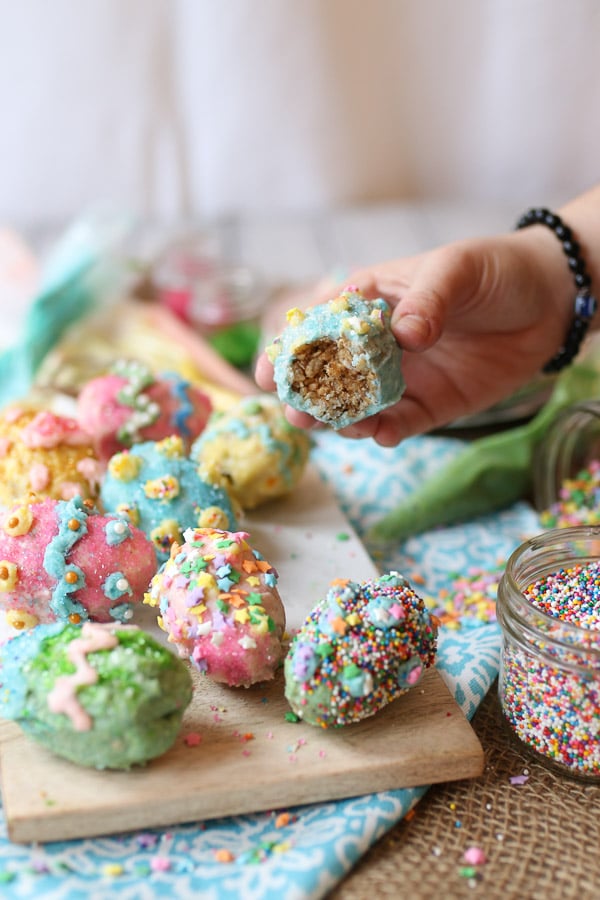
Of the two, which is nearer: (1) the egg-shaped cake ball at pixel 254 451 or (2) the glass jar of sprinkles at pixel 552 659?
(2) the glass jar of sprinkles at pixel 552 659

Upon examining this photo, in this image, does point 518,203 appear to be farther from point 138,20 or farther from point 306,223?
point 138,20

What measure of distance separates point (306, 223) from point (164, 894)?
2184mm

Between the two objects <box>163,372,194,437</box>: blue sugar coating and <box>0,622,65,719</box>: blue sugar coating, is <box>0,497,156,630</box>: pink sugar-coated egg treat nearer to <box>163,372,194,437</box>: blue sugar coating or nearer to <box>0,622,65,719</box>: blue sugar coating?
<box>0,622,65,719</box>: blue sugar coating

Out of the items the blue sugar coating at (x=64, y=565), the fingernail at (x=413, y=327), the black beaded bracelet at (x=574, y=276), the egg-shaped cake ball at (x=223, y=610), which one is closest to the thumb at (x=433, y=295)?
the fingernail at (x=413, y=327)

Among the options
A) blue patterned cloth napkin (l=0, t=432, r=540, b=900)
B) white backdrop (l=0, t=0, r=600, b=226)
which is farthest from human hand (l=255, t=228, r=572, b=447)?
white backdrop (l=0, t=0, r=600, b=226)

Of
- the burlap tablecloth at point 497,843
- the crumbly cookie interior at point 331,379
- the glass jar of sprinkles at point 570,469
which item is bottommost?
the glass jar of sprinkles at point 570,469

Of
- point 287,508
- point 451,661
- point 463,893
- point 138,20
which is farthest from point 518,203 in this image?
point 463,893

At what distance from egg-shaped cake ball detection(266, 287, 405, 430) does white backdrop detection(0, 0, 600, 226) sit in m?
1.74

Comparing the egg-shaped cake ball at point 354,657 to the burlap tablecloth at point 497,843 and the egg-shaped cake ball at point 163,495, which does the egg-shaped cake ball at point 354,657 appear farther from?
the egg-shaped cake ball at point 163,495

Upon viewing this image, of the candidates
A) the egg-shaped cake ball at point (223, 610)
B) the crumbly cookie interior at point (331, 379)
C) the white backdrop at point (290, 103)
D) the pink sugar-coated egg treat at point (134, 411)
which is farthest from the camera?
the white backdrop at point (290, 103)

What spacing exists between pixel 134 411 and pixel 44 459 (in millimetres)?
179

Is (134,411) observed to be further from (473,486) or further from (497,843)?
(497,843)

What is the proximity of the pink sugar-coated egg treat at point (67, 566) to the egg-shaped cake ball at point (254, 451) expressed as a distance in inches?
9.0

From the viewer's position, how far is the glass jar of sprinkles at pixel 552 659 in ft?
3.10
